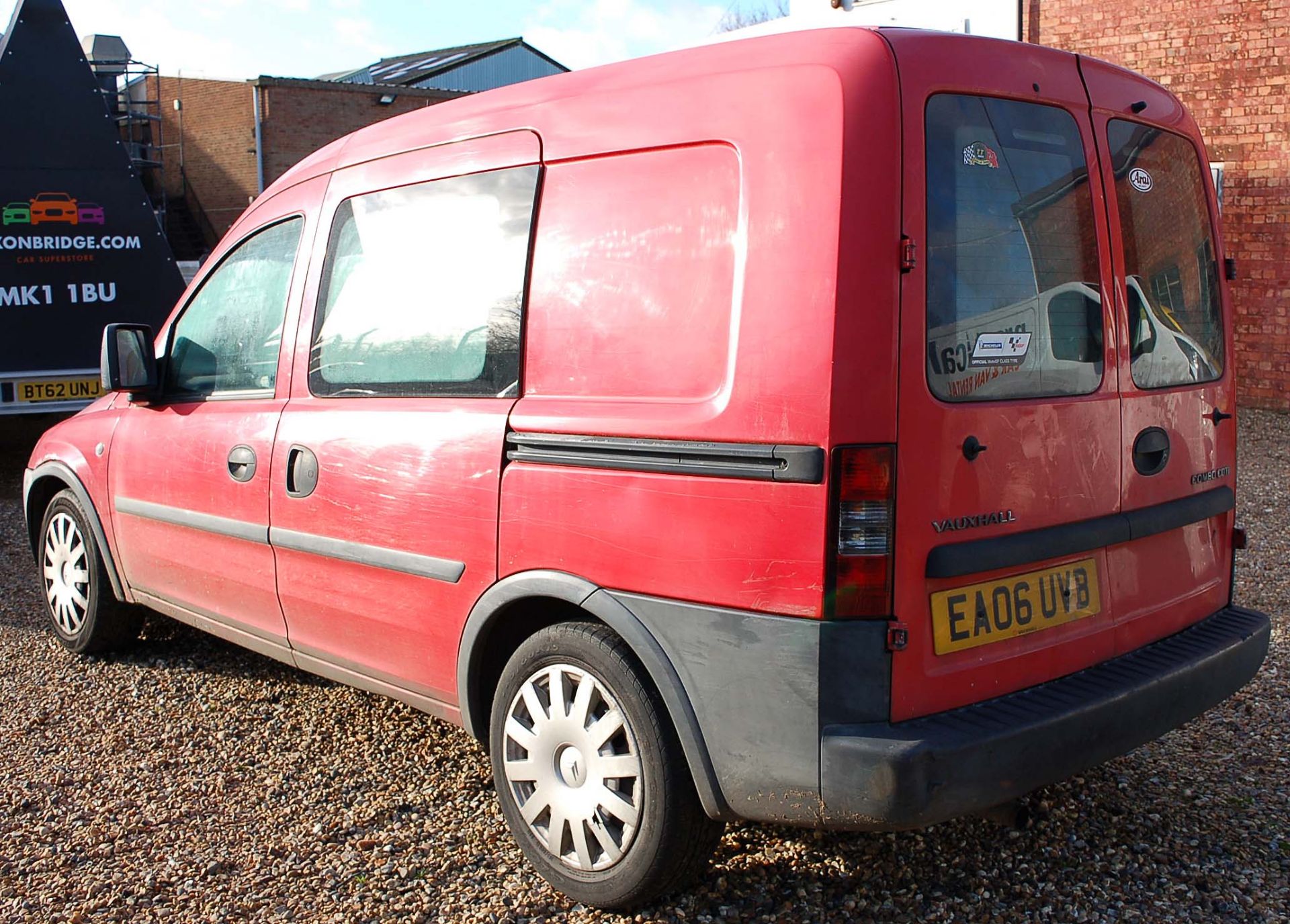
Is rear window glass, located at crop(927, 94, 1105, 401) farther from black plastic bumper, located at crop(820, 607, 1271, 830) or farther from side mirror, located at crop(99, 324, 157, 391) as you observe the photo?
side mirror, located at crop(99, 324, 157, 391)

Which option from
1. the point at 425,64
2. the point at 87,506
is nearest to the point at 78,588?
the point at 87,506

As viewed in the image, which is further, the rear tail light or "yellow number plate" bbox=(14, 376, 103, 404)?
"yellow number plate" bbox=(14, 376, 103, 404)

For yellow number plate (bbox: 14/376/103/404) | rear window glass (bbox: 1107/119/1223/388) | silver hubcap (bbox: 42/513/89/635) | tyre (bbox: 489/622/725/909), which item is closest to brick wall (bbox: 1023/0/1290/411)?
rear window glass (bbox: 1107/119/1223/388)

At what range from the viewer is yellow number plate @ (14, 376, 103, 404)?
8.97 m

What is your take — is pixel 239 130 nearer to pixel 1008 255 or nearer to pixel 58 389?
pixel 58 389

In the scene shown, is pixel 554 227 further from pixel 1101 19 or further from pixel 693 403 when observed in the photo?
pixel 1101 19

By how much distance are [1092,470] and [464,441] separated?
5.55 feet

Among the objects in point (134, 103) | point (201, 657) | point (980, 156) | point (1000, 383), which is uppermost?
point (134, 103)

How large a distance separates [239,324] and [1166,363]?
324 cm

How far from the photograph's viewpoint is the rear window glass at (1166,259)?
3037mm

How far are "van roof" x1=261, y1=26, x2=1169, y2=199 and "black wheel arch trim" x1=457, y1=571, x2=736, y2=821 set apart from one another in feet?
3.85

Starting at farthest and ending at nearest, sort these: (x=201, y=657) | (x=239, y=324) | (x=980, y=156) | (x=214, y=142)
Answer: (x=214, y=142) → (x=201, y=657) → (x=239, y=324) → (x=980, y=156)

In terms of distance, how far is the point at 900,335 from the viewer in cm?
249

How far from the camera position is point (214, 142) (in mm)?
28016
